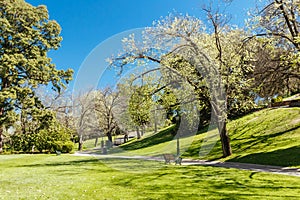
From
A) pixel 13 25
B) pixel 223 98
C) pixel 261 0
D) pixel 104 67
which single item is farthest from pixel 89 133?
pixel 261 0

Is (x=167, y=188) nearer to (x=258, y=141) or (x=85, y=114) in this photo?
(x=258, y=141)

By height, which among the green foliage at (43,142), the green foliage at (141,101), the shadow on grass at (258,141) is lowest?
the shadow on grass at (258,141)

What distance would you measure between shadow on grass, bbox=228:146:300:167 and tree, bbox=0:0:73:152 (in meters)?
22.9

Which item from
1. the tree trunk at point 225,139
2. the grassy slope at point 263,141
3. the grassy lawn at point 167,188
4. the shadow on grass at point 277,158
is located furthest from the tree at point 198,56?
the grassy lawn at point 167,188

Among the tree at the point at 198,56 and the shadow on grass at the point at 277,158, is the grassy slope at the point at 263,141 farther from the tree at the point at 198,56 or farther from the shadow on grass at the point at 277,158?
the tree at the point at 198,56

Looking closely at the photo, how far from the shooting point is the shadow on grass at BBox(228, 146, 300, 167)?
43.7ft

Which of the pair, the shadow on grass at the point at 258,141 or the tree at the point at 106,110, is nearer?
the shadow on grass at the point at 258,141

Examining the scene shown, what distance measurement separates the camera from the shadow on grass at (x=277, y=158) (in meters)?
13.3

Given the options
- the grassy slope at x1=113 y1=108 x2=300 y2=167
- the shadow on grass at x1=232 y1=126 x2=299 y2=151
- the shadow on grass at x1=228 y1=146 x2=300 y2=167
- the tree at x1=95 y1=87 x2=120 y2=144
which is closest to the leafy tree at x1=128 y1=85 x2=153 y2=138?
the grassy slope at x1=113 y1=108 x2=300 y2=167

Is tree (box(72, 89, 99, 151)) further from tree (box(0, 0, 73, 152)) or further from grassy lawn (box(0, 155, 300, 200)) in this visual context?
grassy lawn (box(0, 155, 300, 200))

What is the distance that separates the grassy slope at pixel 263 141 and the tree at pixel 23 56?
16.3m

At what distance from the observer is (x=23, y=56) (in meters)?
28.3

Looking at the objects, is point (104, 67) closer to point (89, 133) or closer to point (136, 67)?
point (136, 67)

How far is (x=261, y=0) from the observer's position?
47.5 feet
